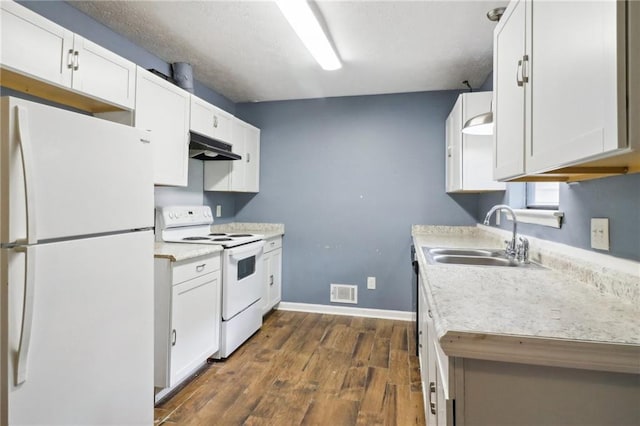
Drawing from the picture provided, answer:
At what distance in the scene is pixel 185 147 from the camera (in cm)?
254

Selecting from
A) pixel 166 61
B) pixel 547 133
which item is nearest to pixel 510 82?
pixel 547 133

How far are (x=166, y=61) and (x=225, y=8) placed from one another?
105cm

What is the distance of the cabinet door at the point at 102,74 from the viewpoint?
1741mm

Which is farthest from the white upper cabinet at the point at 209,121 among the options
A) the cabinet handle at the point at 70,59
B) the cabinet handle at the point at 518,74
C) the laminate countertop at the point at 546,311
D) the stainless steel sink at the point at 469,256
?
the cabinet handle at the point at 518,74

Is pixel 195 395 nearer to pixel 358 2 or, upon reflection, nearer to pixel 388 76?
pixel 358 2

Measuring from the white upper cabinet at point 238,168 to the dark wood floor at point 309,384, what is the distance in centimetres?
152

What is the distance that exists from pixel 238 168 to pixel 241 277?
1276 millimetres

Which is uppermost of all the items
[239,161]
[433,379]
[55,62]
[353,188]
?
[55,62]

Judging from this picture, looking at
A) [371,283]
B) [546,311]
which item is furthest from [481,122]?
[371,283]

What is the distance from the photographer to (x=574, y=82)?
81cm

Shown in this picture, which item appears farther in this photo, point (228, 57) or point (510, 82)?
point (228, 57)

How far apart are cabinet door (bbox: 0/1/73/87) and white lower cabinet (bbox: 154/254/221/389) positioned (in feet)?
3.67

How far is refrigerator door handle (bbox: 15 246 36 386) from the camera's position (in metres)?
1.06

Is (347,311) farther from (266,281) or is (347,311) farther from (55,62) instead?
(55,62)
